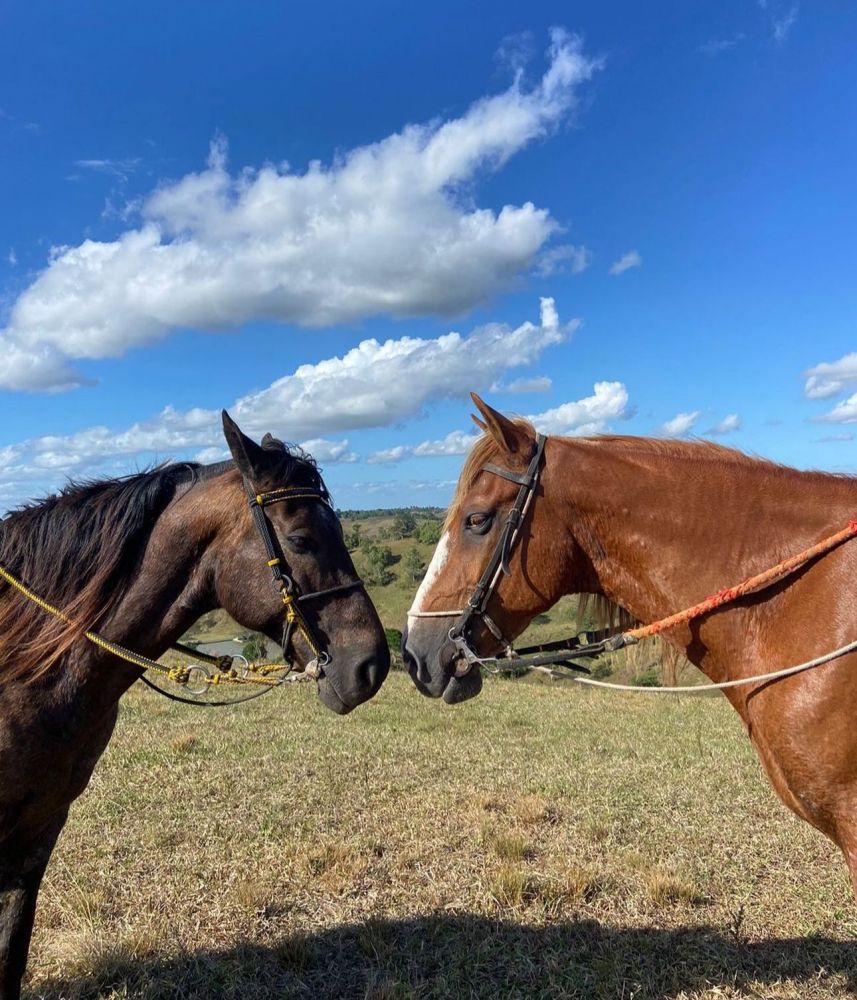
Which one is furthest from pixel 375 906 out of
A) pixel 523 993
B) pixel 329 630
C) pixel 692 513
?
pixel 692 513

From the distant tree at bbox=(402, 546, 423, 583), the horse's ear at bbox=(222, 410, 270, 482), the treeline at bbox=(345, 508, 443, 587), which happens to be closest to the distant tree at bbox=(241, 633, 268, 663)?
the horse's ear at bbox=(222, 410, 270, 482)

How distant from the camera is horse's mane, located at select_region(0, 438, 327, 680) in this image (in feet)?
9.80

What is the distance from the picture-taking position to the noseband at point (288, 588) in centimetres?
305

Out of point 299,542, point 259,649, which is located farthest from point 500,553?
point 259,649

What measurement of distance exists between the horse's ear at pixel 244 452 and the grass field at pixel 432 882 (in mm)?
3027

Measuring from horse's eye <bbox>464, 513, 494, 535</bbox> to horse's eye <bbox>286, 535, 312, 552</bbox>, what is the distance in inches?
31.3

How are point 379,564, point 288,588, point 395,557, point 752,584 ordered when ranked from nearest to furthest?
point 752,584 → point 288,588 → point 379,564 → point 395,557

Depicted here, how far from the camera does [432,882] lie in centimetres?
506

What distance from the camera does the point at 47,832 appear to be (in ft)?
10.7

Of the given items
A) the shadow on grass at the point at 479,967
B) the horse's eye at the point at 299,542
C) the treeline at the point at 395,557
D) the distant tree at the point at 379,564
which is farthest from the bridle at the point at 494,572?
the distant tree at the point at 379,564

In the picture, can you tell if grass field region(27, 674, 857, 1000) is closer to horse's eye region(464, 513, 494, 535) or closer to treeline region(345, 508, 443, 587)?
horse's eye region(464, 513, 494, 535)

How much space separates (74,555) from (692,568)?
2.87m

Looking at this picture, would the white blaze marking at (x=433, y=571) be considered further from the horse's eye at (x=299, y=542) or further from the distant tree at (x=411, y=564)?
the distant tree at (x=411, y=564)

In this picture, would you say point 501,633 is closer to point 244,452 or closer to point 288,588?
point 288,588
